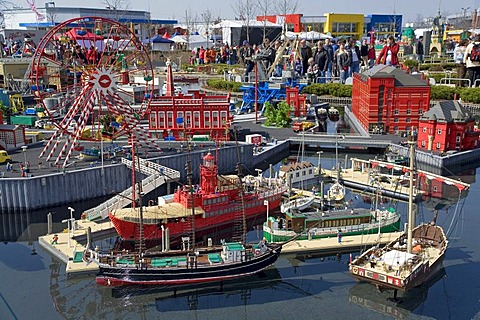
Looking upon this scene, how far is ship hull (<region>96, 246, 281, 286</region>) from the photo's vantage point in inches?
1054

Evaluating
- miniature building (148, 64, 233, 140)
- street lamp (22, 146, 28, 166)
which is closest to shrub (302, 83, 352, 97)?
miniature building (148, 64, 233, 140)

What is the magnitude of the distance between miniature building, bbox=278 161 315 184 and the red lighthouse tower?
9.59 metres

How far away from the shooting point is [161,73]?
10456 centimetres

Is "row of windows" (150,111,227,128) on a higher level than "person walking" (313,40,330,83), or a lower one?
lower

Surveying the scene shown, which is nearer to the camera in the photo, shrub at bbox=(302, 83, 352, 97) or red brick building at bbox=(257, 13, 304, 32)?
shrub at bbox=(302, 83, 352, 97)

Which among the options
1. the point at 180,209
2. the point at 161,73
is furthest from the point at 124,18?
the point at 180,209

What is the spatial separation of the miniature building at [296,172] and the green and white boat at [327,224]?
30.4ft

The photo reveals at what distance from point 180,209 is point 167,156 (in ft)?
41.0

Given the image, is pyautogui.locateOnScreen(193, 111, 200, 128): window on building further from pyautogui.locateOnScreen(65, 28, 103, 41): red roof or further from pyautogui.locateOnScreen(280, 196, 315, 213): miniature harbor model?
pyautogui.locateOnScreen(280, 196, 315, 213): miniature harbor model

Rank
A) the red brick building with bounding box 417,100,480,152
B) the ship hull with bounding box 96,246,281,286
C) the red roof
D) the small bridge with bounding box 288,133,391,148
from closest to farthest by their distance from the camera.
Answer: the ship hull with bounding box 96,246,281,286 → the red brick building with bounding box 417,100,480,152 → the red roof → the small bridge with bounding box 288,133,391,148

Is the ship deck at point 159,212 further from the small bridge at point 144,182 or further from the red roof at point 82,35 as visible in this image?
the red roof at point 82,35

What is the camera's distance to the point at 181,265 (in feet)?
89.1

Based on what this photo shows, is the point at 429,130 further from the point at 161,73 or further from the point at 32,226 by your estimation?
the point at 161,73

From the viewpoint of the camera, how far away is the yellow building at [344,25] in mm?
142250
